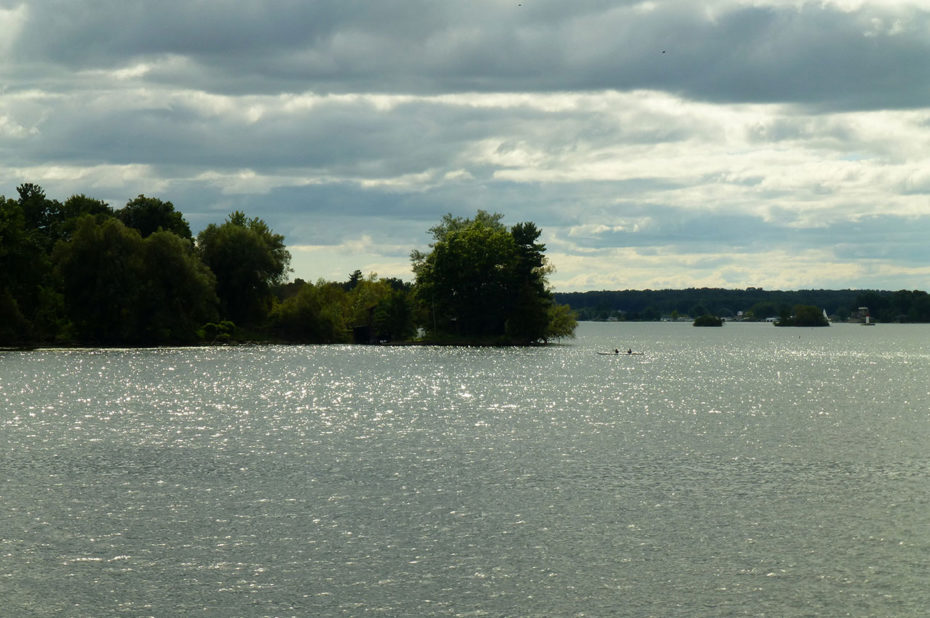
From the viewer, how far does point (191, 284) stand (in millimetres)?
160625

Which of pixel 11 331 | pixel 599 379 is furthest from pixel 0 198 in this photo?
pixel 599 379

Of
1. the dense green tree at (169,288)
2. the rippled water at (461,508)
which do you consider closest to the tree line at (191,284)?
the dense green tree at (169,288)

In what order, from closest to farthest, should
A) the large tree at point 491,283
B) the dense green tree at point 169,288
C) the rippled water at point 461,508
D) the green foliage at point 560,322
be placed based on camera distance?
the rippled water at point 461,508 < the dense green tree at point 169,288 < the large tree at point 491,283 < the green foliage at point 560,322

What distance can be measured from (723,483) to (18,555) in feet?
87.5

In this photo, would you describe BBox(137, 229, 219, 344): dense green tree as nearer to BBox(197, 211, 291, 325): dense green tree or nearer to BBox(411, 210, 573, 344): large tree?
BBox(197, 211, 291, 325): dense green tree

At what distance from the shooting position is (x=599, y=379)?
118 metres

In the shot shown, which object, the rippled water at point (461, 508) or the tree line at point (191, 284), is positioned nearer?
the rippled water at point (461, 508)

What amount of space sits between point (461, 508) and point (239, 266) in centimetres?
15060

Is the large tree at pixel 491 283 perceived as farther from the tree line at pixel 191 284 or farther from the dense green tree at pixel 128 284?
the dense green tree at pixel 128 284

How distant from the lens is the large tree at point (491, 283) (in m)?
174

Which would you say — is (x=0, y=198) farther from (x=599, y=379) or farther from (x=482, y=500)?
(x=482, y=500)

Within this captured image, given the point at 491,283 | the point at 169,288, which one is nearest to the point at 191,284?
the point at 169,288

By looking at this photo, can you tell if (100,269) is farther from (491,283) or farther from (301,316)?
(491,283)

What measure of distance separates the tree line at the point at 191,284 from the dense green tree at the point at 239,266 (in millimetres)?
221
